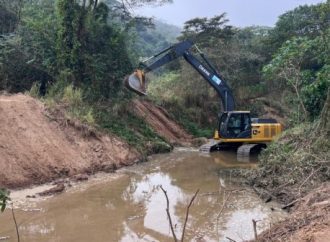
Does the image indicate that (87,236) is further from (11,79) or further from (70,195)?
(11,79)

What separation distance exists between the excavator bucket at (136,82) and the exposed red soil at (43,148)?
2.04m

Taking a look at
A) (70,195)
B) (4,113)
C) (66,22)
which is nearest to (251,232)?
(70,195)

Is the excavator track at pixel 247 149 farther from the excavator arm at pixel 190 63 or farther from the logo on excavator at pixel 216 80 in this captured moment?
the logo on excavator at pixel 216 80

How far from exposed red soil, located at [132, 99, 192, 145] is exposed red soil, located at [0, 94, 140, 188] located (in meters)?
6.09

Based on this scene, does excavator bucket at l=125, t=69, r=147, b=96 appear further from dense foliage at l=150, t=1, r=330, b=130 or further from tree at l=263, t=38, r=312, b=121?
dense foliage at l=150, t=1, r=330, b=130

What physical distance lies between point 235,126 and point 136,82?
463 centimetres

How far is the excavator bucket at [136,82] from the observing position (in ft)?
58.2

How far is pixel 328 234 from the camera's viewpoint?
6.20m

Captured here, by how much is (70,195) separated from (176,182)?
3.53m

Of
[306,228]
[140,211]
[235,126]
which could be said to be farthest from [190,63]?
[306,228]

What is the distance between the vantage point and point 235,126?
771 inches

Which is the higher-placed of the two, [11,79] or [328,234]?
[11,79]

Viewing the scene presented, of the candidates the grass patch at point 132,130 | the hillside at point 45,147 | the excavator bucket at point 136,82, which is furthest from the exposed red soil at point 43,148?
the excavator bucket at point 136,82

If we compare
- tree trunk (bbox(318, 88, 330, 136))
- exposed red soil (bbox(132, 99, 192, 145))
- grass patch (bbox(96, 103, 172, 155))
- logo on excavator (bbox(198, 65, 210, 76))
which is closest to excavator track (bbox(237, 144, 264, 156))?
grass patch (bbox(96, 103, 172, 155))
